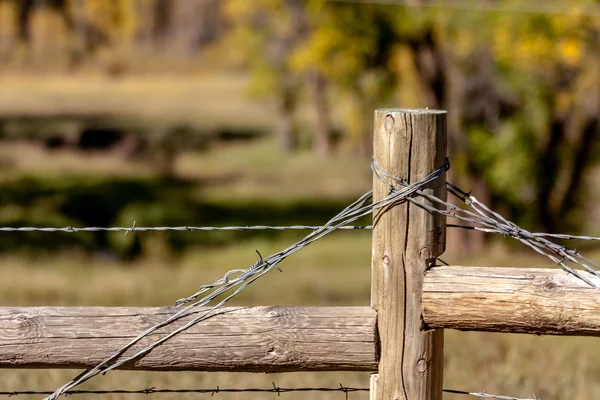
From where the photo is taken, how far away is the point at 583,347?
6.42 m

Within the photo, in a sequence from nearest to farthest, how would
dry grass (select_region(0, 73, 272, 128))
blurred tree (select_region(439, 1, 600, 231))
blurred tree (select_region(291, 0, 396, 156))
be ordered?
blurred tree (select_region(291, 0, 396, 156)) < blurred tree (select_region(439, 1, 600, 231)) < dry grass (select_region(0, 73, 272, 128))

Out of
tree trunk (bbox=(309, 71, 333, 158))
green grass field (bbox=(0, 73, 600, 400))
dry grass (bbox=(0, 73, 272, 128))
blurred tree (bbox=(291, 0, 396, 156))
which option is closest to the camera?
green grass field (bbox=(0, 73, 600, 400))

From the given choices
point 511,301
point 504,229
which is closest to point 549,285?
point 511,301

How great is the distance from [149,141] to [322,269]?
67.0 ft

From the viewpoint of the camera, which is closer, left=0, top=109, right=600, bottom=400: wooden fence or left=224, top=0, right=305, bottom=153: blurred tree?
left=0, top=109, right=600, bottom=400: wooden fence

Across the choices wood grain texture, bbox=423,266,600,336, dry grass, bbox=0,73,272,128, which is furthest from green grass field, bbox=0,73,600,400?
wood grain texture, bbox=423,266,600,336

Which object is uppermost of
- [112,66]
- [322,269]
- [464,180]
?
[112,66]

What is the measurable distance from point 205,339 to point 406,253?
2.31 ft

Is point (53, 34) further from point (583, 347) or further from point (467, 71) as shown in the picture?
point (583, 347)

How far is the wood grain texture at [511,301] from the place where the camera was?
2553 millimetres

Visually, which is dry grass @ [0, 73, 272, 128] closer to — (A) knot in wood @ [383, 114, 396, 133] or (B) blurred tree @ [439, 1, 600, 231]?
(B) blurred tree @ [439, 1, 600, 231]

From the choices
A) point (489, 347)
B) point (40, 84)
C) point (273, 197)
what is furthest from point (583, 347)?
point (40, 84)

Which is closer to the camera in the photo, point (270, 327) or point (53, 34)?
point (270, 327)

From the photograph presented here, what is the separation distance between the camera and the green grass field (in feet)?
17.3
